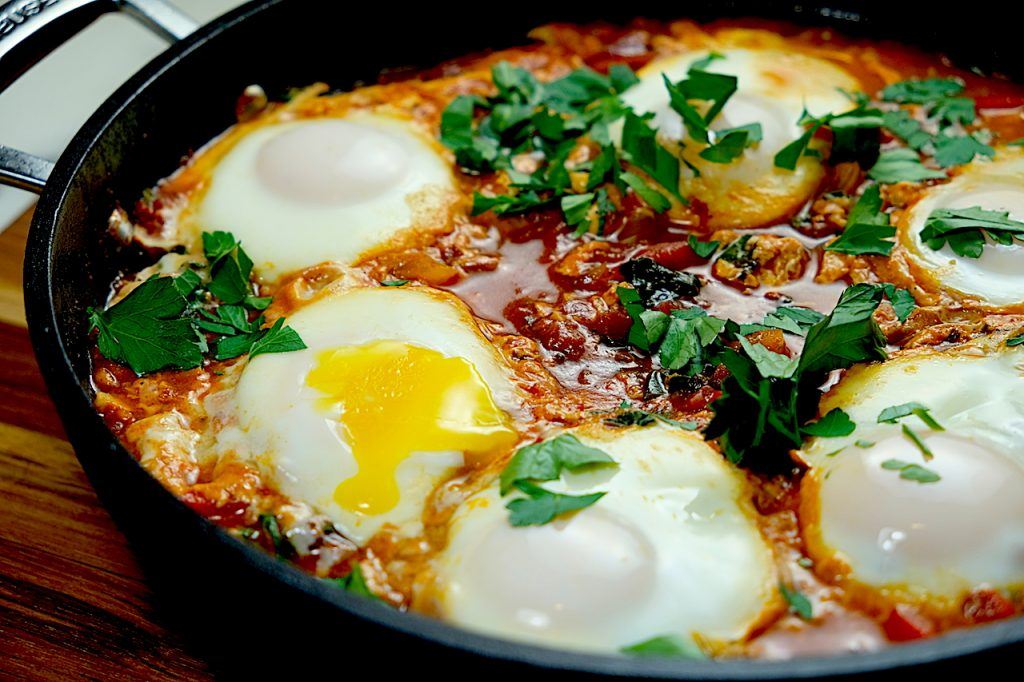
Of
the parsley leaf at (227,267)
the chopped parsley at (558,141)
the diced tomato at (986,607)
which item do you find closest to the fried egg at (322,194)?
the parsley leaf at (227,267)

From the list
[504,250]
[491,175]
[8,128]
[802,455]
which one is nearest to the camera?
[802,455]

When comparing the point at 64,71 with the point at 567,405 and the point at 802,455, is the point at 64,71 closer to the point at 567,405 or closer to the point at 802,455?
the point at 567,405

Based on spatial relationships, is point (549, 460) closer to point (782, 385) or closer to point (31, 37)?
point (782, 385)

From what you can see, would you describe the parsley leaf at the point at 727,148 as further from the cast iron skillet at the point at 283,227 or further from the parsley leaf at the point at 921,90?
the cast iron skillet at the point at 283,227

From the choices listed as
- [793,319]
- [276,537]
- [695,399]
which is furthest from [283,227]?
[793,319]

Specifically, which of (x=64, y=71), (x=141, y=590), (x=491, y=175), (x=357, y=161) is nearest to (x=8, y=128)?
(x=64, y=71)

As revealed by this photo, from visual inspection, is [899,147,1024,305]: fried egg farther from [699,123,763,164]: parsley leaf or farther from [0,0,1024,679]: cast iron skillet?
[0,0,1024,679]: cast iron skillet
